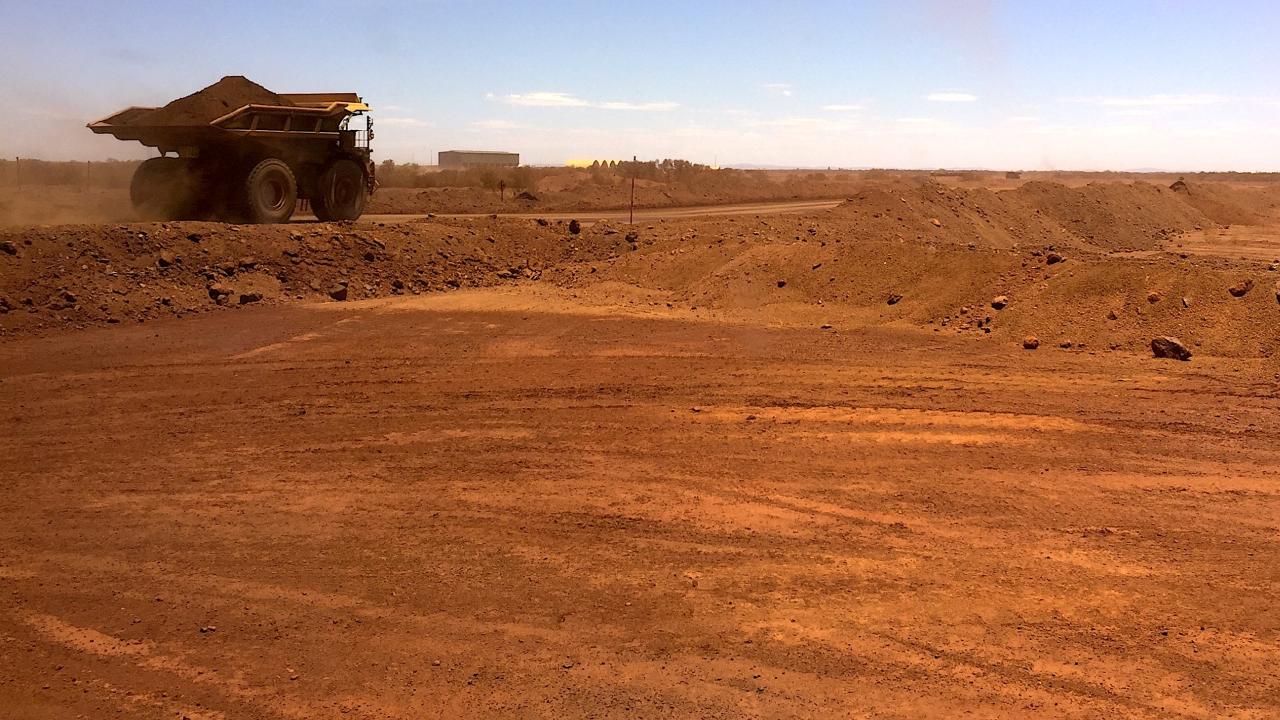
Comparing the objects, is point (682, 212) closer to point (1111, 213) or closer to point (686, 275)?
point (1111, 213)

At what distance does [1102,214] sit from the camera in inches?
1182

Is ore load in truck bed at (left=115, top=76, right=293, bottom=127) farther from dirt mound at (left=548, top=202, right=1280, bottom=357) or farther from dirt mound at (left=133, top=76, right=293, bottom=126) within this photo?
dirt mound at (left=548, top=202, right=1280, bottom=357)

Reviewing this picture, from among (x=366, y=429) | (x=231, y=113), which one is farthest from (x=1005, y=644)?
(x=231, y=113)

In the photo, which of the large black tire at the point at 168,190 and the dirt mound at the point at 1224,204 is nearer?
the large black tire at the point at 168,190

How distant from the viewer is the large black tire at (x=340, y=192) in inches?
755

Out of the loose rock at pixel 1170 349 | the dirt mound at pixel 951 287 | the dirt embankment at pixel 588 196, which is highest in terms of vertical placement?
the dirt embankment at pixel 588 196

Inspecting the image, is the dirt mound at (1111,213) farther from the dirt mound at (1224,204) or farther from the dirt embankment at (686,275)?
the dirt embankment at (686,275)

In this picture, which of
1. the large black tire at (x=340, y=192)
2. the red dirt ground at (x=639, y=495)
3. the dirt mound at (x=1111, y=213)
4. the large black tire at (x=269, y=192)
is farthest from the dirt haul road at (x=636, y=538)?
the dirt mound at (x=1111, y=213)

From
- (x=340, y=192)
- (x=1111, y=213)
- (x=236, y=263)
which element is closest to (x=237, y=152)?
(x=340, y=192)

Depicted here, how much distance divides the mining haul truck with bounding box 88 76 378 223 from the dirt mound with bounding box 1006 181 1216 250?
68.8ft

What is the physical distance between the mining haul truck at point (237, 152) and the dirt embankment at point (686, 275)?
169cm

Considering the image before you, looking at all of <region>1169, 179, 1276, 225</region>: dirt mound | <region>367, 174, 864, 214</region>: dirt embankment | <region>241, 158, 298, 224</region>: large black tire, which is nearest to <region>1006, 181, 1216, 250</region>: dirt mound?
<region>1169, 179, 1276, 225</region>: dirt mound

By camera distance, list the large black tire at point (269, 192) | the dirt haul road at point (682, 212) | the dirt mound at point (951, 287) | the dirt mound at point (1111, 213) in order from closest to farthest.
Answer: the dirt mound at point (951, 287), the large black tire at point (269, 192), the dirt haul road at point (682, 212), the dirt mound at point (1111, 213)

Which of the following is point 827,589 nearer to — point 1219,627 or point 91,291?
point 1219,627
